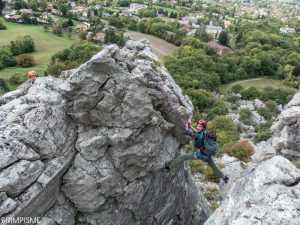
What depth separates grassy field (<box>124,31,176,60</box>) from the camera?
107287mm

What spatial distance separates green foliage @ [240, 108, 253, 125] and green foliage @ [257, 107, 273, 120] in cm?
295

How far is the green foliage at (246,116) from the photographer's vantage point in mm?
69119

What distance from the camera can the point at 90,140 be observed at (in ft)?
48.1

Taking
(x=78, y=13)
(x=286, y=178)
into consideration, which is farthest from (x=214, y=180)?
(x=78, y=13)

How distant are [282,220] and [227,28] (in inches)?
6235

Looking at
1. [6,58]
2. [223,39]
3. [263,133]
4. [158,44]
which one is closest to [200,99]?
[263,133]

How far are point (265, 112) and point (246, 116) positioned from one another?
505 centimetres

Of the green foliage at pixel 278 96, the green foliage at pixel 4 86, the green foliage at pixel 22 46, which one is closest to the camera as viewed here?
the green foliage at pixel 4 86

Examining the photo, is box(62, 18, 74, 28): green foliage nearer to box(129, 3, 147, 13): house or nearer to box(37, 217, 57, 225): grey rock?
box(129, 3, 147, 13): house

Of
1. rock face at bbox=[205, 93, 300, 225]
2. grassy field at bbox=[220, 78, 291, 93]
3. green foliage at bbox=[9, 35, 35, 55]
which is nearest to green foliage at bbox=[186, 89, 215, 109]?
grassy field at bbox=[220, 78, 291, 93]

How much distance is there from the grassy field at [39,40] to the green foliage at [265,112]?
1968 inches

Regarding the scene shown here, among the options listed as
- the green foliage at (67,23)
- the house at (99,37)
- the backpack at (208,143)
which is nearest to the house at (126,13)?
the green foliage at (67,23)

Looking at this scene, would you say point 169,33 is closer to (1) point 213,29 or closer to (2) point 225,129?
(1) point 213,29

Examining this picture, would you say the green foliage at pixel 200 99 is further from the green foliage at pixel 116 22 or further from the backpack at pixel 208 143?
the backpack at pixel 208 143
